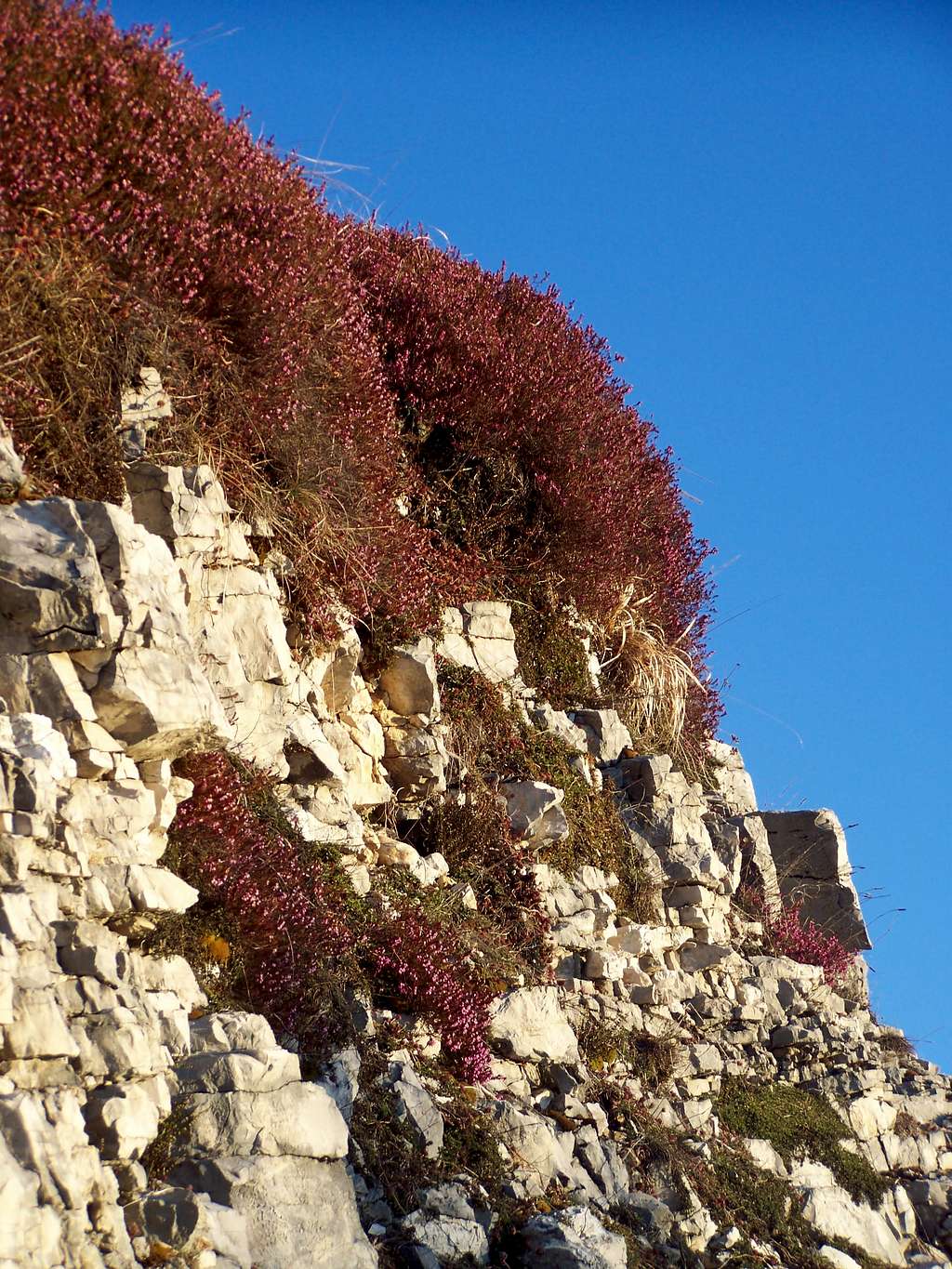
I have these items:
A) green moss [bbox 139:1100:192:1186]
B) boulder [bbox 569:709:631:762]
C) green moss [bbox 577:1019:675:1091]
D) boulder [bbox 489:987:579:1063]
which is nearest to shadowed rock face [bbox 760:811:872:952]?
boulder [bbox 569:709:631:762]

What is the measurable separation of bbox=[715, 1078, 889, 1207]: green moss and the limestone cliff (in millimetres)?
30

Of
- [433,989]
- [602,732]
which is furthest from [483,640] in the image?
[433,989]

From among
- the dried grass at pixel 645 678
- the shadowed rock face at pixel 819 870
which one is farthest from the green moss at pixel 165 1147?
the shadowed rock face at pixel 819 870

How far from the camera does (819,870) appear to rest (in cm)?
1634

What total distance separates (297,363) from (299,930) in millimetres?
4174

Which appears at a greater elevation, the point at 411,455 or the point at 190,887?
the point at 411,455

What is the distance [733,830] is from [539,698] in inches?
119

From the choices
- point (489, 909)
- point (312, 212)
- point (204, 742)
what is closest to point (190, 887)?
point (204, 742)

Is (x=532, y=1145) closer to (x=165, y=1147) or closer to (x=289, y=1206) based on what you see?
(x=289, y=1206)

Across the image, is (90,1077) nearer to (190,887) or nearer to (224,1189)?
(224,1189)

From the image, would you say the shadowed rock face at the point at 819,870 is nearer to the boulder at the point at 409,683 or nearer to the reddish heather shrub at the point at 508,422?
the reddish heather shrub at the point at 508,422

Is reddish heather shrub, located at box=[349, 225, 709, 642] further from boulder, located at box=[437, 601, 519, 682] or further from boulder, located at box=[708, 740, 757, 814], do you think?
boulder, located at box=[708, 740, 757, 814]

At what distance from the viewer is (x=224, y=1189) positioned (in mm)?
5176

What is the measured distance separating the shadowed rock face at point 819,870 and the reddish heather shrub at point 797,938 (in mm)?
215
